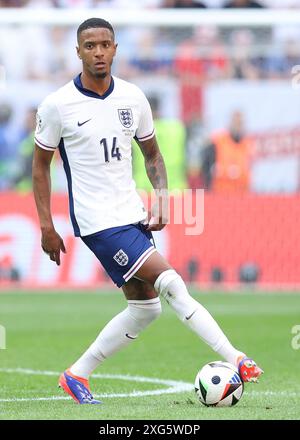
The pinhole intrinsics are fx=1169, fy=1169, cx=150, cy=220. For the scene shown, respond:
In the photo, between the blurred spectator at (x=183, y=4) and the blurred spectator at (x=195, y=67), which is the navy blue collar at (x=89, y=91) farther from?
the blurred spectator at (x=183, y=4)

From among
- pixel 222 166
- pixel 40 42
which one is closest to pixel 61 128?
pixel 222 166

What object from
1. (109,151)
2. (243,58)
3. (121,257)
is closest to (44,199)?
(109,151)

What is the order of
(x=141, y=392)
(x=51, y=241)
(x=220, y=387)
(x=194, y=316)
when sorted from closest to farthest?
(x=220, y=387)
(x=194, y=316)
(x=51, y=241)
(x=141, y=392)

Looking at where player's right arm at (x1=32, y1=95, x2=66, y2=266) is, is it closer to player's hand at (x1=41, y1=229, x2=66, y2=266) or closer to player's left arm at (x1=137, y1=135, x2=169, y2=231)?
player's hand at (x1=41, y1=229, x2=66, y2=266)

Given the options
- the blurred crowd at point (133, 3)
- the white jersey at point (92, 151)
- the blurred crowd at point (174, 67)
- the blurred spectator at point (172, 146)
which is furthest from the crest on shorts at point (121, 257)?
the blurred crowd at point (133, 3)

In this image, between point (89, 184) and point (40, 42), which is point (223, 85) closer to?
point (40, 42)

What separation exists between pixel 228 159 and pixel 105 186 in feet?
38.2

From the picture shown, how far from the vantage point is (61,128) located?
298 inches

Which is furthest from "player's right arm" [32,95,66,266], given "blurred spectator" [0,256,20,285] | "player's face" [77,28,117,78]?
"blurred spectator" [0,256,20,285]

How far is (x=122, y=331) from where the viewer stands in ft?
25.7

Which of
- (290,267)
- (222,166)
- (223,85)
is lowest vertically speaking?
(290,267)

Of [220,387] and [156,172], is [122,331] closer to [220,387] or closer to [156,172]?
[220,387]

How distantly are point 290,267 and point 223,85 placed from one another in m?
3.65
